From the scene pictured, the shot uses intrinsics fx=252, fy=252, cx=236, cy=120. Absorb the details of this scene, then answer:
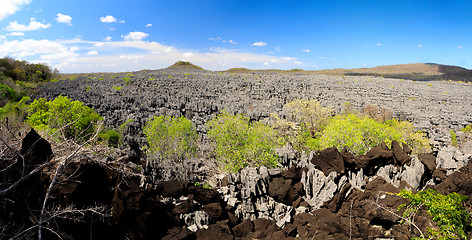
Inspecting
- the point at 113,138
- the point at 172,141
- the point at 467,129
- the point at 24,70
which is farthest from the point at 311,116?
the point at 24,70

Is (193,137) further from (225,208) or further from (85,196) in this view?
(85,196)

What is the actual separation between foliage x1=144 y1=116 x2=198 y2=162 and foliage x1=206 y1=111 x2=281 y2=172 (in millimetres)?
1587

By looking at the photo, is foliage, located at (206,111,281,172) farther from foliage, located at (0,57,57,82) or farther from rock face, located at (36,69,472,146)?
foliage, located at (0,57,57,82)

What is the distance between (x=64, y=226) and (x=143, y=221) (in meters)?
2.00

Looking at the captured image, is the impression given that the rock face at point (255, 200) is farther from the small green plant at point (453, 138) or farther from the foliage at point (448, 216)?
the small green plant at point (453, 138)

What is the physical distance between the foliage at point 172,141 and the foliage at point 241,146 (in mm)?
1587

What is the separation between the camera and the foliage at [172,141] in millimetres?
14562

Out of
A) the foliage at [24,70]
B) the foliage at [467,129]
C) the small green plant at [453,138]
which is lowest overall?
the small green plant at [453,138]

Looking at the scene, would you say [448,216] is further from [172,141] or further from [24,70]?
[24,70]

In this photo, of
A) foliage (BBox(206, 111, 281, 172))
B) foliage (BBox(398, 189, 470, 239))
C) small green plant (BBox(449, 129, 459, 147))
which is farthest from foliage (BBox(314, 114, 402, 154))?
foliage (BBox(398, 189, 470, 239))

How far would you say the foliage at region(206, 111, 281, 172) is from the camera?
516 inches

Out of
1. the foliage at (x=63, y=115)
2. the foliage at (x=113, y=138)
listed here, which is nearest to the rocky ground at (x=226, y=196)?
the foliage at (x=113, y=138)

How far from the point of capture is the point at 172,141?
14898 mm

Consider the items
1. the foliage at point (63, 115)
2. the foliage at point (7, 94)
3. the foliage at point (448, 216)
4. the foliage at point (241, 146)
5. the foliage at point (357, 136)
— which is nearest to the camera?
the foliage at point (448, 216)
